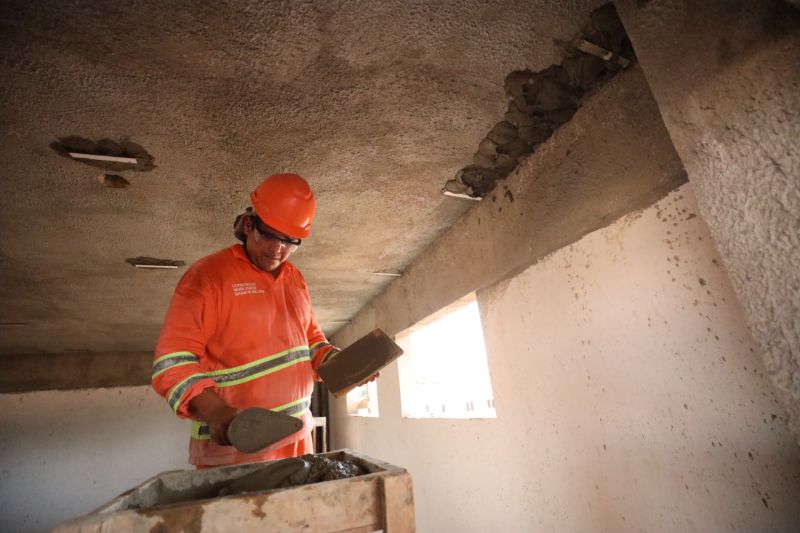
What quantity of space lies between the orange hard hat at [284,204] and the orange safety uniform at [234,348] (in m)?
0.22

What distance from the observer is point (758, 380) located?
109cm

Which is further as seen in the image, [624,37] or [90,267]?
[90,267]

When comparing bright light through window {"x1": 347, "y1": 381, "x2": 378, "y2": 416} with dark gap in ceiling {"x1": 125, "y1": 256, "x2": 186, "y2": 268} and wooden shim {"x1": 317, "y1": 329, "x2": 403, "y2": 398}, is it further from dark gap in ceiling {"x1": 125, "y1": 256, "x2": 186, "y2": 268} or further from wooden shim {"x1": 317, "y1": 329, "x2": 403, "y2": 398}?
wooden shim {"x1": 317, "y1": 329, "x2": 403, "y2": 398}

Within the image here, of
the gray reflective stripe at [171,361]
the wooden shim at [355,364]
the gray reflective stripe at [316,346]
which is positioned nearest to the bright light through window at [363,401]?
the gray reflective stripe at [316,346]

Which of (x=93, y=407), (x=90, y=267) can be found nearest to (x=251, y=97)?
(x=90, y=267)

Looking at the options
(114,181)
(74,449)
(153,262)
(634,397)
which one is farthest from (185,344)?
(74,449)

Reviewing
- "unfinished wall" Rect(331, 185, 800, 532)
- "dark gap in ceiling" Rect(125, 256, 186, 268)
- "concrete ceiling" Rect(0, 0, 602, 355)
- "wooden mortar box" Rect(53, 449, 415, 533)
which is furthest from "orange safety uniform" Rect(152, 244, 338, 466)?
"dark gap in ceiling" Rect(125, 256, 186, 268)

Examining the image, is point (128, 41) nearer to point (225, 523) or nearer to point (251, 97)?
point (251, 97)

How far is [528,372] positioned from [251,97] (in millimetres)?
1914

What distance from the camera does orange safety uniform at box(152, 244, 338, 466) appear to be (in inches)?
50.3

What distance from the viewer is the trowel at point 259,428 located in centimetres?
108

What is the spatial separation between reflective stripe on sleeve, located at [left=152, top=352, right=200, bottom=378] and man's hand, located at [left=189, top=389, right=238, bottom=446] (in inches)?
5.1

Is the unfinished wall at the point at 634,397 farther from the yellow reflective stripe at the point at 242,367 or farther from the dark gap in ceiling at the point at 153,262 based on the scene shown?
the dark gap in ceiling at the point at 153,262

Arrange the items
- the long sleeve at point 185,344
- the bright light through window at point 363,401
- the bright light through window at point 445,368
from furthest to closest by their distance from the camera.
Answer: the bright light through window at point 363,401, the bright light through window at point 445,368, the long sleeve at point 185,344
